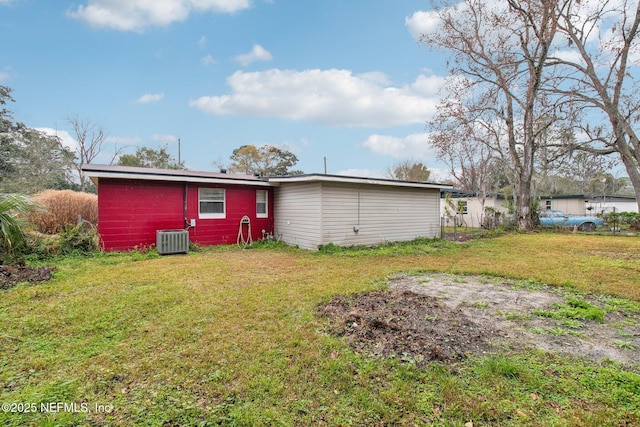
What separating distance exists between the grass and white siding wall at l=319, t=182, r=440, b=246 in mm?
4391

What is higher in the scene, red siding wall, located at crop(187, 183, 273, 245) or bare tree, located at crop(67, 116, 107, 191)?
bare tree, located at crop(67, 116, 107, 191)

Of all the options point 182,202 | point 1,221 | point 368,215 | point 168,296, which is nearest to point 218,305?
point 168,296

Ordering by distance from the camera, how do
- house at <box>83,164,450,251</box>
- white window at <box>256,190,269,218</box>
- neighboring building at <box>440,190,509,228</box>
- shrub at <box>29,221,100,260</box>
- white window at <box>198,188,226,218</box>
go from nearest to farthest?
shrub at <box>29,221,100,260</box> < house at <box>83,164,450,251</box> < white window at <box>198,188,226,218</box> < white window at <box>256,190,269,218</box> < neighboring building at <box>440,190,509,228</box>

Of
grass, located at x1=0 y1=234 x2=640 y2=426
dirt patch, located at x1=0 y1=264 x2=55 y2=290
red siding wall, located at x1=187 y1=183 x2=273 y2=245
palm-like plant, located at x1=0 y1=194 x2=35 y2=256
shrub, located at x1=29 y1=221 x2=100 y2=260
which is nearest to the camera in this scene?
grass, located at x1=0 y1=234 x2=640 y2=426

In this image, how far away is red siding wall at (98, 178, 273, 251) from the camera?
7.80 metres

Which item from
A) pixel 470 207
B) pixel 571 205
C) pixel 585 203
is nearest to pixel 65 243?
pixel 470 207

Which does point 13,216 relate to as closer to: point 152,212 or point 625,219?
point 152,212

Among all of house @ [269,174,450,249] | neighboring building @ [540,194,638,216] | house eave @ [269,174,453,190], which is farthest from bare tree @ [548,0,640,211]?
neighboring building @ [540,194,638,216]

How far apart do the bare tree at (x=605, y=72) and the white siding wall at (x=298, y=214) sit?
29.2 ft

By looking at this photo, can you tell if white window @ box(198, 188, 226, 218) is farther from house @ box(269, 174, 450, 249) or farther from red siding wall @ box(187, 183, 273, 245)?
house @ box(269, 174, 450, 249)

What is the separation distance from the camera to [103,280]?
198 inches

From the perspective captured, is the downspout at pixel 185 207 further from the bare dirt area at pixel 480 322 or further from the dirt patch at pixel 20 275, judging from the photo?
the bare dirt area at pixel 480 322

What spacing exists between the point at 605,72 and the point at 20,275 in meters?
17.3

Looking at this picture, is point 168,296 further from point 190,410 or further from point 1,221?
point 1,221
